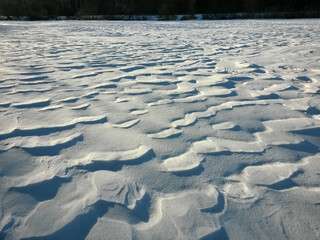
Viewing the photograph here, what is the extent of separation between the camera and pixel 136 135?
4.99 ft

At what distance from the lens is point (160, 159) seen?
129 centimetres

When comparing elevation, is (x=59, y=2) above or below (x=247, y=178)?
above

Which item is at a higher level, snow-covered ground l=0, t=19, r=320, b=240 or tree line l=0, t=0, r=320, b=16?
tree line l=0, t=0, r=320, b=16

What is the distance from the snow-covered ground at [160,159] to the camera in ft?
3.04

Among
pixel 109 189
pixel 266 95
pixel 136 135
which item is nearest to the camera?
pixel 109 189

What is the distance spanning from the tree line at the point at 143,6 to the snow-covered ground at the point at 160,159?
2252 centimetres

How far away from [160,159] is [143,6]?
28.9m

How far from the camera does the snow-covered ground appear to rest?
3.04ft

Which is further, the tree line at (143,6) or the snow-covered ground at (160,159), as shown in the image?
the tree line at (143,6)

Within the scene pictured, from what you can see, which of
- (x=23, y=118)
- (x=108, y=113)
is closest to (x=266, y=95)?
(x=108, y=113)

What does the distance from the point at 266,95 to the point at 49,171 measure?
2163 millimetres

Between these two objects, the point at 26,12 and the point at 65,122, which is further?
the point at 26,12

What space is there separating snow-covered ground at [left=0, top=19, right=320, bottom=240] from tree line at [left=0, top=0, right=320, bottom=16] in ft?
73.9

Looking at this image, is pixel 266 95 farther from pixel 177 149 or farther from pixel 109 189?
pixel 109 189
